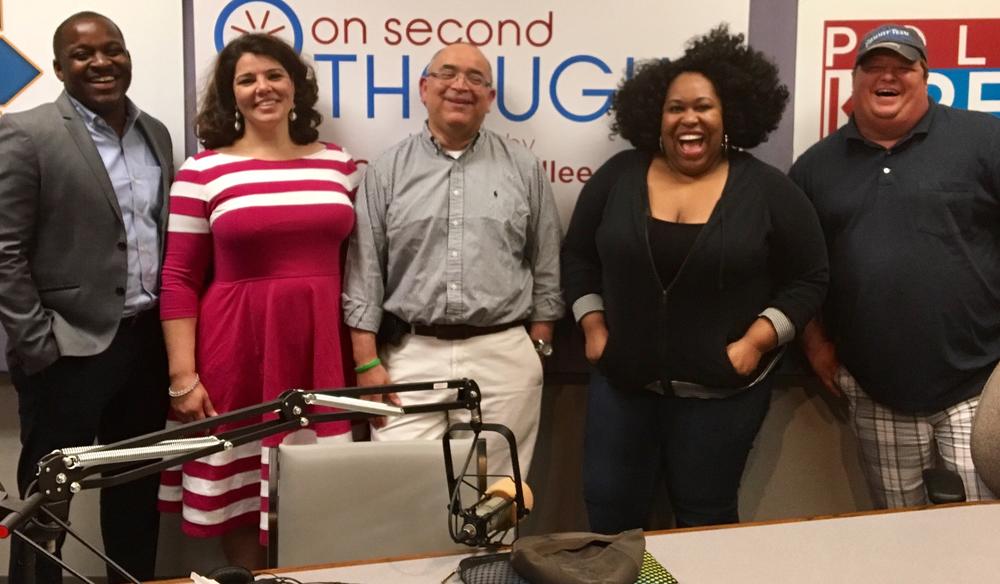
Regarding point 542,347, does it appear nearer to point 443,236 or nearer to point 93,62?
point 443,236

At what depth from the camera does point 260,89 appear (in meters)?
2.44

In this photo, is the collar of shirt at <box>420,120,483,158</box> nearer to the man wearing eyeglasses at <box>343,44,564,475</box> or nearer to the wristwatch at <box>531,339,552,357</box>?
the man wearing eyeglasses at <box>343,44,564,475</box>

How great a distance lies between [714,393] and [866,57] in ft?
3.39

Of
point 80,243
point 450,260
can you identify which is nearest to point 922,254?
point 450,260

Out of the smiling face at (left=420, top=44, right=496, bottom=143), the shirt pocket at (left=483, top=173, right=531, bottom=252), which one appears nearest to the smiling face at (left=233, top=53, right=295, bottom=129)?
the smiling face at (left=420, top=44, right=496, bottom=143)

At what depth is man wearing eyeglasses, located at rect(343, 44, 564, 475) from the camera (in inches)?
97.6

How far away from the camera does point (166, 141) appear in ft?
8.68

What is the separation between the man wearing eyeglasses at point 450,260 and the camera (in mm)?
2479

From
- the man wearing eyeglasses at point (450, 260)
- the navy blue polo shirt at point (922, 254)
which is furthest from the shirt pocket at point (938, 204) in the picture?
the man wearing eyeglasses at point (450, 260)

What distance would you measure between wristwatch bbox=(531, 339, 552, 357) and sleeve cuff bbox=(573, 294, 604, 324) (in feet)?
0.45

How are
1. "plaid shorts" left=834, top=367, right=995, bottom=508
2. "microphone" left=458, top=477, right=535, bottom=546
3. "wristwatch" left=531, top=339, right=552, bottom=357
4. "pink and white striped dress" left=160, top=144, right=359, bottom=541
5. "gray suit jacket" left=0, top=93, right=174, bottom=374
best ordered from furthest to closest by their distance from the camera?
"wristwatch" left=531, top=339, right=552, bottom=357 < "plaid shorts" left=834, top=367, right=995, bottom=508 < "pink and white striped dress" left=160, top=144, right=359, bottom=541 < "gray suit jacket" left=0, top=93, right=174, bottom=374 < "microphone" left=458, top=477, right=535, bottom=546

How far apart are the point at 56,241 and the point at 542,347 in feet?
4.44

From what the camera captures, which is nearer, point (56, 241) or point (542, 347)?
point (56, 241)

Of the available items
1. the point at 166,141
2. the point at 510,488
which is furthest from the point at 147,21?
the point at 510,488
